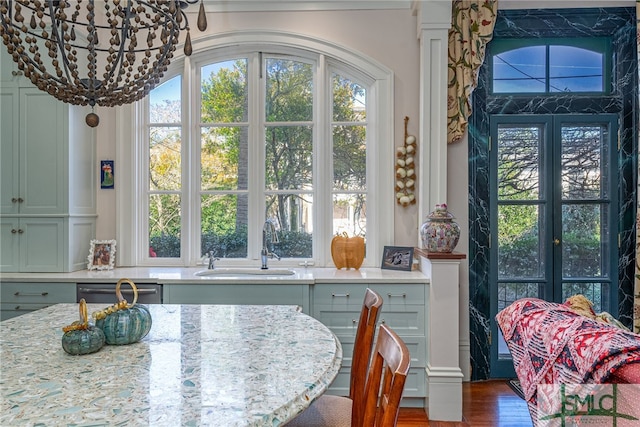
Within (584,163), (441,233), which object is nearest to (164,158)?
(441,233)

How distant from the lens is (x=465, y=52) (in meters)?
2.99

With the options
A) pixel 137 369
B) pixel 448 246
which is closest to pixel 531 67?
pixel 448 246

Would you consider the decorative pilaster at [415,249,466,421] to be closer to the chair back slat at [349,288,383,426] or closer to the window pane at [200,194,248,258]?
the chair back slat at [349,288,383,426]

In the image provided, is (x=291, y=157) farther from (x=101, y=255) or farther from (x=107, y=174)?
(x=101, y=255)

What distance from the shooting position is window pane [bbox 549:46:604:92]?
10.5 feet

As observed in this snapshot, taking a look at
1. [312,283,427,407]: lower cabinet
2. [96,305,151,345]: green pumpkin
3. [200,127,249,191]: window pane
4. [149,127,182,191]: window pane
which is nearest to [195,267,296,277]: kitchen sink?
[312,283,427,407]: lower cabinet

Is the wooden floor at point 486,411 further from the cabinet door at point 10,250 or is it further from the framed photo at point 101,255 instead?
the cabinet door at point 10,250

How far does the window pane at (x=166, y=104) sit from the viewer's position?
3297 millimetres

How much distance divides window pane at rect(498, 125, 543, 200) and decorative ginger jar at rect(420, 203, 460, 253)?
901 mm

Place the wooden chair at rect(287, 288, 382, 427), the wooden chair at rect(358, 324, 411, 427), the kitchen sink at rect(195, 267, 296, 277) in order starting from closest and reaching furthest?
the wooden chair at rect(358, 324, 411, 427)
the wooden chair at rect(287, 288, 382, 427)
the kitchen sink at rect(195, 267, 296, 277)

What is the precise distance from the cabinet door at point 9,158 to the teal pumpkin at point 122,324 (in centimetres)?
216

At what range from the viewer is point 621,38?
3148 millimetres

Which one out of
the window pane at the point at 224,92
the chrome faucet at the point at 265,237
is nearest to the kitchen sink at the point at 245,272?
the chrome faucet at the point at 265,237

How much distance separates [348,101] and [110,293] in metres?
2.32
